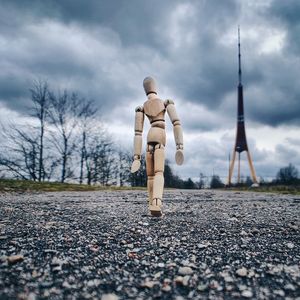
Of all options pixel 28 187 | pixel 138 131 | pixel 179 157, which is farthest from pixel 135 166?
pixel 28 187

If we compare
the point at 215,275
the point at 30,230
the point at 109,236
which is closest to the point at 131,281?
the point at 215,275

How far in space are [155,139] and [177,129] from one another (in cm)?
57

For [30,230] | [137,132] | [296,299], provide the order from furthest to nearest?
[137,132]
[30,230]
[296,299]

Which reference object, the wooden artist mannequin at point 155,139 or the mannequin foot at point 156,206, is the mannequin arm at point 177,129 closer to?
the wooden artist mannequin at point 155,139

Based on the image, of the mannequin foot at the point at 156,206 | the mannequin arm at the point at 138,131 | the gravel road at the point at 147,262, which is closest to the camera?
the gravel road at the point at 147,262

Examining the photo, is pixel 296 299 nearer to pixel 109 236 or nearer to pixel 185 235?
pixel 185 235

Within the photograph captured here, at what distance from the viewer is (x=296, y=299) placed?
1.86 meters

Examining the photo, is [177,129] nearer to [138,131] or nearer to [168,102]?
[168,102]

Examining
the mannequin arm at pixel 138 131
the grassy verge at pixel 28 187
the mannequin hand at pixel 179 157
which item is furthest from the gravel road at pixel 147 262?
the grassy verge at pixel 28 187

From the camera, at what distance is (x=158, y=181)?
5.20 meters

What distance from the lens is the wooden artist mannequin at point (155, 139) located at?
523cm

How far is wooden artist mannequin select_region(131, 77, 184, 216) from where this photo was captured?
17.2 feet

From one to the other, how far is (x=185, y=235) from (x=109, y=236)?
3.54 ft

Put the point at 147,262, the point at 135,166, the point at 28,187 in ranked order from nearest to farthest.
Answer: the point at 147,262 < the point at 135,166 < the point at 28,187
